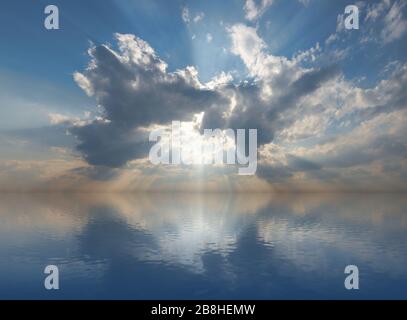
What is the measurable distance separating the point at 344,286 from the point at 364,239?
2509cm

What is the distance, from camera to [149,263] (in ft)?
111

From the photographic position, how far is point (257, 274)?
30.1 metres

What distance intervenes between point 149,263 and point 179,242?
11.1 m

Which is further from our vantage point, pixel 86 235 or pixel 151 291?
pixel 86 235

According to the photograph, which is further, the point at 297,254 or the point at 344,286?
the point at 297,254
